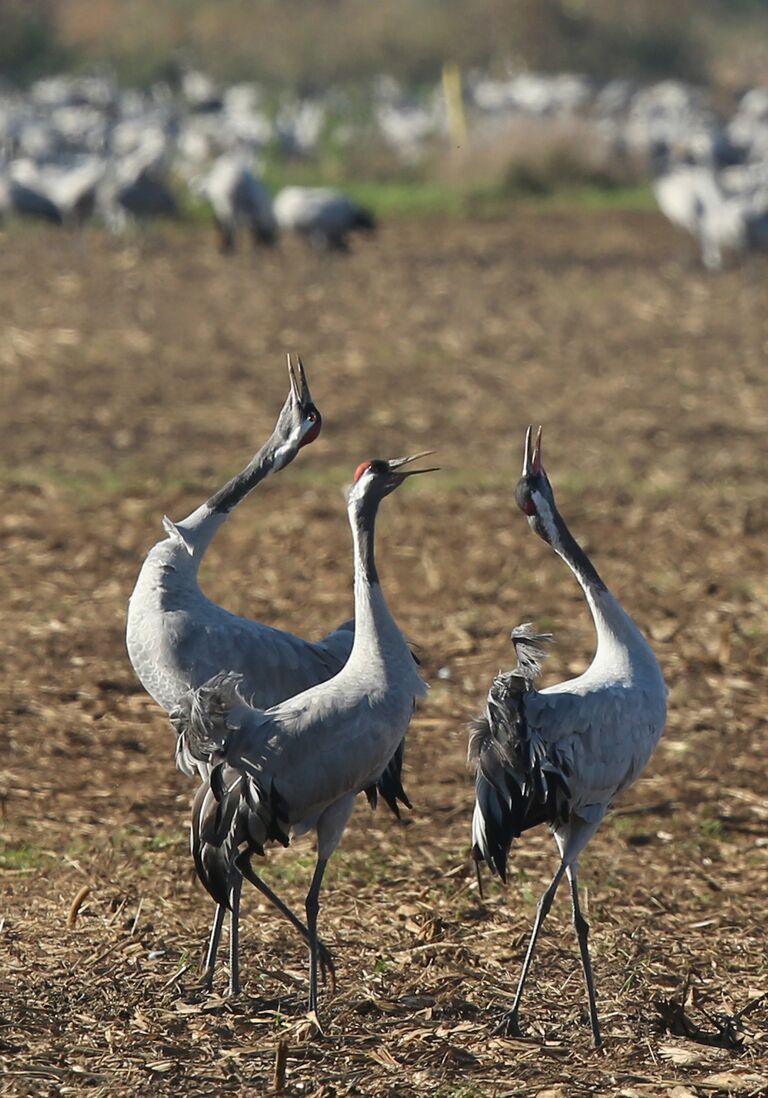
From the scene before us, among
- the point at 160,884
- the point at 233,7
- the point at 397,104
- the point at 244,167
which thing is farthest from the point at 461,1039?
the point at 233,7

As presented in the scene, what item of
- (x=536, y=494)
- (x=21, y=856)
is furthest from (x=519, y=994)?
(x=21, y=856)

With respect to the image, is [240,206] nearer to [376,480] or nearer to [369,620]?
[376,480]

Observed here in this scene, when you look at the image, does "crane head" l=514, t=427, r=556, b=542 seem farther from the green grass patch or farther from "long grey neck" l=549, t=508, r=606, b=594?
the green grass patch

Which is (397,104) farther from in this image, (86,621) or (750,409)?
(86,621)

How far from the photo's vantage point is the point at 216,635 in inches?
186

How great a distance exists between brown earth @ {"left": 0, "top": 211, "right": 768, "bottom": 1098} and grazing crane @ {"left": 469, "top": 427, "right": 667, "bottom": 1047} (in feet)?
1.33

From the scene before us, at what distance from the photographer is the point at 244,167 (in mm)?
20828

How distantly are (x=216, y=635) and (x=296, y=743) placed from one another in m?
0.73

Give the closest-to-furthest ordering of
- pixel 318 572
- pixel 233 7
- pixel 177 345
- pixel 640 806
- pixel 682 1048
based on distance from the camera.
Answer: pixel 682 1048 < pixel 640 806 < pixel 318 572 < pixel 177 345 < pixel 233 7

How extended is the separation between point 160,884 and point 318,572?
342 cm

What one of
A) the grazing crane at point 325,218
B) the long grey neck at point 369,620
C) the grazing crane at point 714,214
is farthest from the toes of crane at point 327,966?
the grazing crane at point 325,218

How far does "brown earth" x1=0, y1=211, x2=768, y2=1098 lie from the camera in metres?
4.13

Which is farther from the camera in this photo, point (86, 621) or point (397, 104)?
point (397, 104)

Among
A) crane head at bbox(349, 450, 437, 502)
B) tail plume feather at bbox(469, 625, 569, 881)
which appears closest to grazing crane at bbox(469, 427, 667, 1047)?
tail plume feather at bbox(469, 625, 569, 881)
